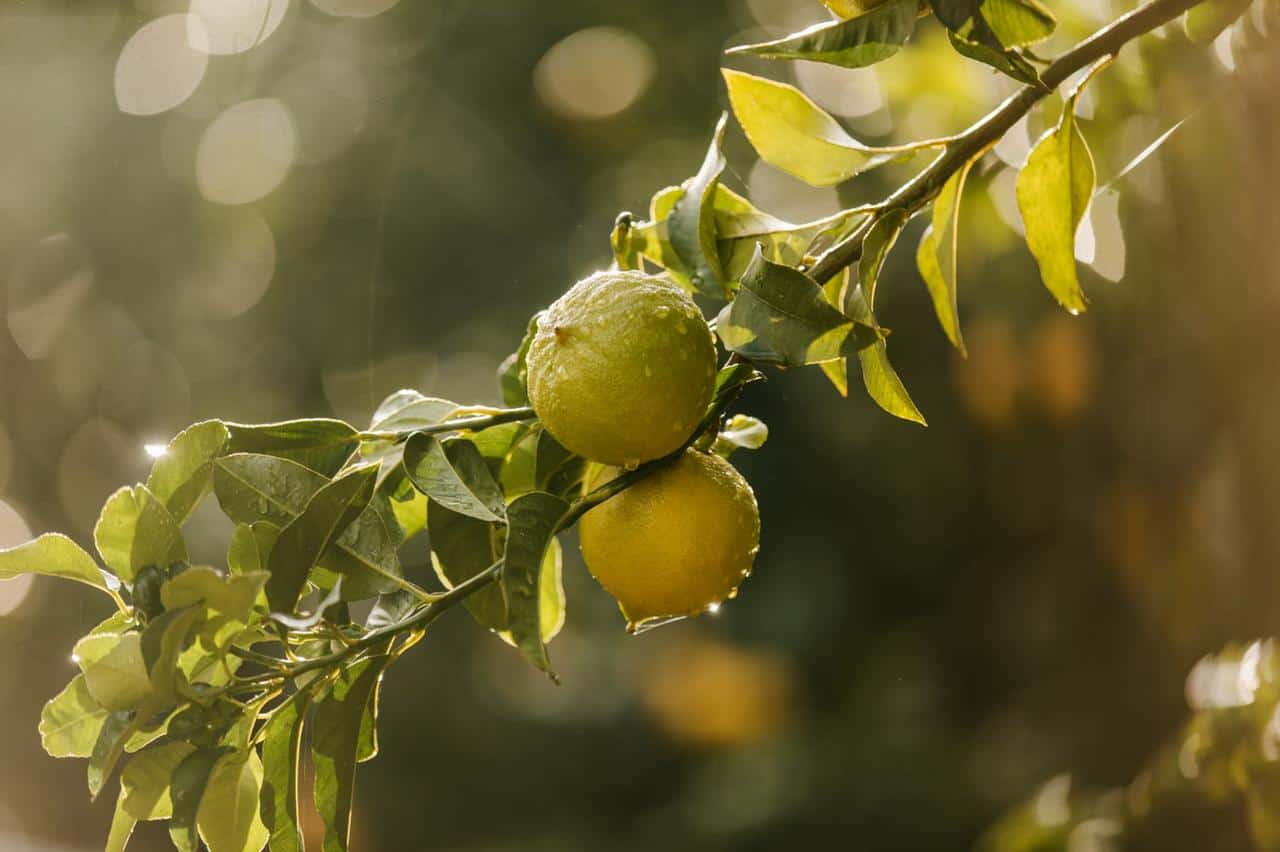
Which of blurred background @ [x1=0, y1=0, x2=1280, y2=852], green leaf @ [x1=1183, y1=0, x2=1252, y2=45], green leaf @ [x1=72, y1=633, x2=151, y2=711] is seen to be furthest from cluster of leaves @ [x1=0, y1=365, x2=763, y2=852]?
blurred background @ [x1=0, y1=0, x2=1280, y2=852]

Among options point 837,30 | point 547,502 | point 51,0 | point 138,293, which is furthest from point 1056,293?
point 51,0

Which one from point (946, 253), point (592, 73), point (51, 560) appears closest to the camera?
point (51, 560)

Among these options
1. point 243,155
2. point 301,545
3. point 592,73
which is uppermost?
point 301,545

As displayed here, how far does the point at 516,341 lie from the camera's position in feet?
9.58

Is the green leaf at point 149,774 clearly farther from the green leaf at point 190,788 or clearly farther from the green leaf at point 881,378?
the green leaf at point 881,378

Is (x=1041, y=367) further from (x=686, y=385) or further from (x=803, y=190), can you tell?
(x=686, y=385)

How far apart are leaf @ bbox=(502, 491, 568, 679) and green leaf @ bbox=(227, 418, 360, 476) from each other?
137 millimetres

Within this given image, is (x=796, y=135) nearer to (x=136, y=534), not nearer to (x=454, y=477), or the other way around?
(x=454, y=477)

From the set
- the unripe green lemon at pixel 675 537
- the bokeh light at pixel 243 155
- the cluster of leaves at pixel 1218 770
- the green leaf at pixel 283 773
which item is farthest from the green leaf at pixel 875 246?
the bokeh light at pixel 243 155

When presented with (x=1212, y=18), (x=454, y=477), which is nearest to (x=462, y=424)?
(x=454, y=477)

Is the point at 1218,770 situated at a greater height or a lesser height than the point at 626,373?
lesser

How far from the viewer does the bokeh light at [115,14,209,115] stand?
3.41 m

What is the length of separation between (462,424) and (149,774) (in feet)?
0.72

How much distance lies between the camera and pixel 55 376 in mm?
3695
